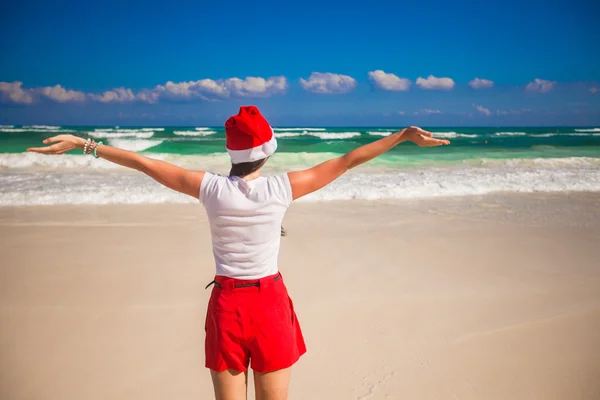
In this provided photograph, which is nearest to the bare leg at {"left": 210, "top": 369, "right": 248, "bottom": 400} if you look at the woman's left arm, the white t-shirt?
the white t-shirt

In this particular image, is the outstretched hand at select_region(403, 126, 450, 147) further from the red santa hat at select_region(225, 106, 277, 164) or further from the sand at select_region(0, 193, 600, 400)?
the sand at select_region(0, 193, 600, 400)

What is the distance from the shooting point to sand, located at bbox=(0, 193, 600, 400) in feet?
10.1

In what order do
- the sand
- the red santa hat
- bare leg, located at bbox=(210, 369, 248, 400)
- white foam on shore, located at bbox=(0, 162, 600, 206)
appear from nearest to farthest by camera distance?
the red santa hat → bare leg, located at bbox=(210, 369, 248, 400) → the sand → white foam on shore, located at bbox=(0, 162, 600, 206)

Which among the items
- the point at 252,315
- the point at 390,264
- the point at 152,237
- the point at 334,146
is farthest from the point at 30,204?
the point at 334,146

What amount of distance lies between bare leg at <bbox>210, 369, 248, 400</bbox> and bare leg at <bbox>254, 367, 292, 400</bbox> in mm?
77

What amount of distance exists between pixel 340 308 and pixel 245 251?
2569 millimetres

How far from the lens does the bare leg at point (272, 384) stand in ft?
6.02

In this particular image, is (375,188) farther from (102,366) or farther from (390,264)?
(102,366)

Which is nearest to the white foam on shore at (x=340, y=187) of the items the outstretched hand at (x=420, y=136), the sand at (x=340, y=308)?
the sand at (x=340, y=308)

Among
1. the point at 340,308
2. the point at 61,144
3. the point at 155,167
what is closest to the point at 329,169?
the point at 155,167

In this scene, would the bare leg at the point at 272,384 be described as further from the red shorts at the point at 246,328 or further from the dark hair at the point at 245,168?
the dark hair at the point at 245,168

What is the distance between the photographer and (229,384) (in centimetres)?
182

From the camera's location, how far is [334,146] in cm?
3294

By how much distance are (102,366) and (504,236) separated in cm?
570
